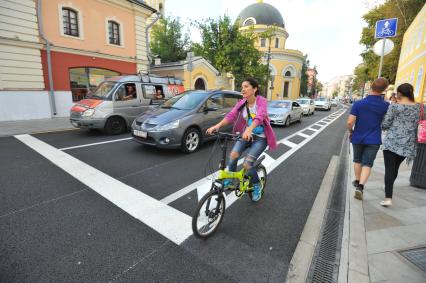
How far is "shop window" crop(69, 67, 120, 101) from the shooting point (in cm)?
1395

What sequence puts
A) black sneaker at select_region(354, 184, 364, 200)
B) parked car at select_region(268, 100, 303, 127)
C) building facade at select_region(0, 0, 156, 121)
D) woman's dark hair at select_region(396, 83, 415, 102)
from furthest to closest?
parked car at select_region(268, 100, 303, 127), building facade at select_region(0, 0, 156, 121), black sneaker at select_region(354, 184, 364, 200), woman's dark hair at select_region(396, 83, 415, 102)

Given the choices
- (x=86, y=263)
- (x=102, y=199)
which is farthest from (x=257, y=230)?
(x=102, y=199)

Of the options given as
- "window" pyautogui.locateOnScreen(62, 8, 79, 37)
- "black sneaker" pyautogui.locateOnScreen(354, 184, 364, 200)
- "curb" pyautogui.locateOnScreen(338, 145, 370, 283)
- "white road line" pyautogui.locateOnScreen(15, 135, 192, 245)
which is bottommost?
"curb" pyautogui.locateOnScreen(338, 145, 370, 283)

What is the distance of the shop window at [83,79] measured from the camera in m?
13.9

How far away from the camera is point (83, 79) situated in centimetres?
1448

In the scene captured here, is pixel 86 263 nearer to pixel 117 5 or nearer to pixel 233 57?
pixel 117 5

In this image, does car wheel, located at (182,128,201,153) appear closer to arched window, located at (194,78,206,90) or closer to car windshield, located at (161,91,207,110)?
car windshield, located at (161,91,207,110)

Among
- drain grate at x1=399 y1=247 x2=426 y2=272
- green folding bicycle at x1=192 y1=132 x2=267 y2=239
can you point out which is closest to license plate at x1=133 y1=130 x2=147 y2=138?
green folding bicycle at x1=192 y1=132 x2=267 y2=239

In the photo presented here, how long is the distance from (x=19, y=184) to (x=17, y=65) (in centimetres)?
1084

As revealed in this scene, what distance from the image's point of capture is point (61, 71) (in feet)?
43.4

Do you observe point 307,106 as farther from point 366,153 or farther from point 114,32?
point 366,153

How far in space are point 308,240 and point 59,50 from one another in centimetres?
1539

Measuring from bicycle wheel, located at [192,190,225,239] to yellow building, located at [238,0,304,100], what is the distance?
48.6 metres

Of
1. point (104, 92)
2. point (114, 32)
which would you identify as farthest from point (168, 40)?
point (104, 92)
